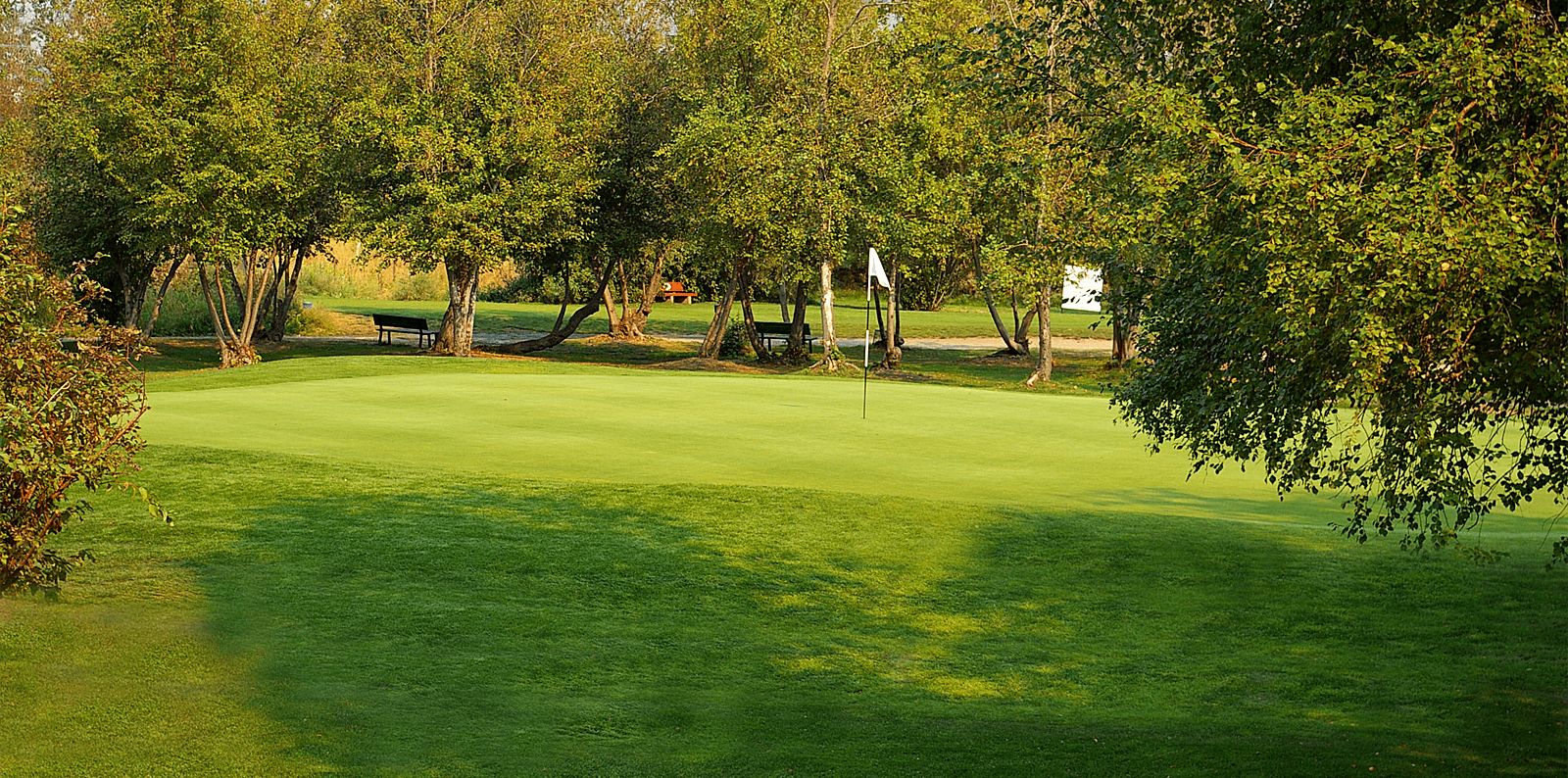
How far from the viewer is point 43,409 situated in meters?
7.68

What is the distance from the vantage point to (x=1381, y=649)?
853cm

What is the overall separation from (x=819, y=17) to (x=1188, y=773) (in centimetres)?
3080

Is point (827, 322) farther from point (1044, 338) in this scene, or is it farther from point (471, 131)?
point (471, 131)

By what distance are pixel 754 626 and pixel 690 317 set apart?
5520 cm

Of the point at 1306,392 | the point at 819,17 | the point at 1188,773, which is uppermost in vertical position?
the point at 819,17

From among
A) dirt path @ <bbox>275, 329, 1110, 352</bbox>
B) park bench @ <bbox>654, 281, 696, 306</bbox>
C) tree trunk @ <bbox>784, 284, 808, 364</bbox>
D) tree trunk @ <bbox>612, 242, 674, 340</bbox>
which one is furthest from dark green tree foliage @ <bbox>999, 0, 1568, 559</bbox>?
park bench @ <bbox>654, 281, 696, 306</bbox>

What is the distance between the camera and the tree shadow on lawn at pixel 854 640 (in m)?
6.48

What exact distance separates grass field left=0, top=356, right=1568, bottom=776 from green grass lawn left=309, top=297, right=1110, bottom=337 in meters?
40.9

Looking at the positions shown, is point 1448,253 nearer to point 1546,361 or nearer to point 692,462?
point 1546,361

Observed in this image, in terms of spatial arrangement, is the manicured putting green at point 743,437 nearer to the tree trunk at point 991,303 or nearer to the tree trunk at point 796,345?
the tree trunk at point 991,303

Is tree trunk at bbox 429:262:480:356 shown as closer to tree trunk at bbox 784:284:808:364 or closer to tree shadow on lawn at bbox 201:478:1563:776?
tree trunk at bbox 784:284:808:364

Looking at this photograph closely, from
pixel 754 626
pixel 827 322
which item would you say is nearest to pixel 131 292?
pixel 827 322

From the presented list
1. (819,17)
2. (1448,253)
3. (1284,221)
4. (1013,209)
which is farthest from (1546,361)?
(819,17)

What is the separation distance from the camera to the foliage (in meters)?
7.62
